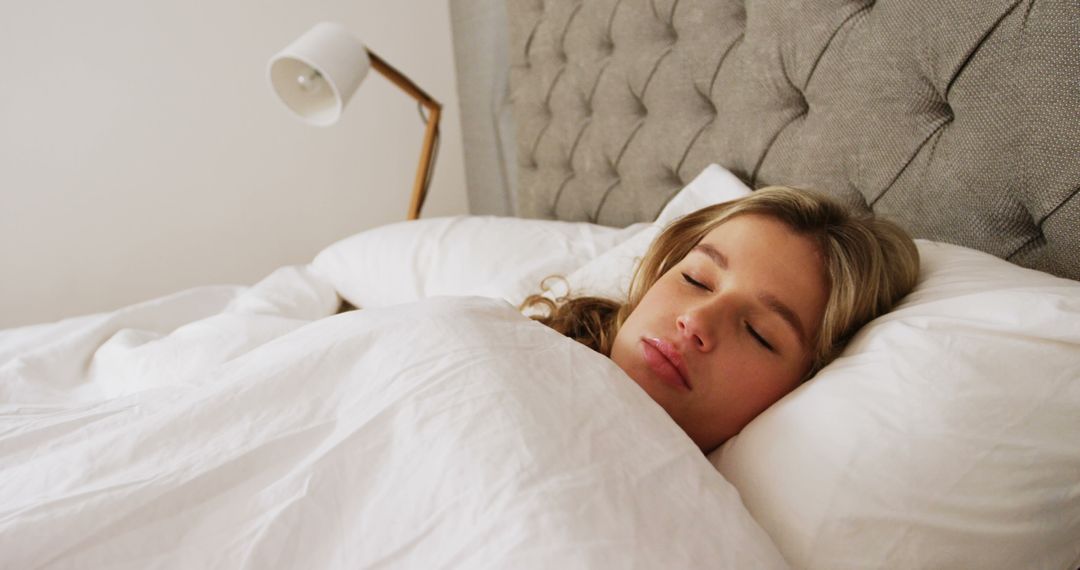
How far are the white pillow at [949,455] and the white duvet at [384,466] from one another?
83 mm

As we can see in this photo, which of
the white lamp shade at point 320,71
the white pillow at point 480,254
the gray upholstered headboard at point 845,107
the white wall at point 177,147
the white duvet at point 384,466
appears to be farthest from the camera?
the white wall at point 177,147

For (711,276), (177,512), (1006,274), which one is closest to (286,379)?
(177,512)

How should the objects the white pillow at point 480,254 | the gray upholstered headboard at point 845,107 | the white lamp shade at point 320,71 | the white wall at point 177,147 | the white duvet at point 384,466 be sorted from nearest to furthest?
the white duvet at point 384,466 → the gray upholstered headboard at point 845,107 → the white pillow at point 480,254 → the white lamp shade at point 320,71 → the white wall at point 177,147

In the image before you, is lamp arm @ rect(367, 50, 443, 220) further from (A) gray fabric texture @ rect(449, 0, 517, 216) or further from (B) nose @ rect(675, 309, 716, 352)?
(B) nose @ rect(675, 309, 716, 352)

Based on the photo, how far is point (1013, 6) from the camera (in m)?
0.68

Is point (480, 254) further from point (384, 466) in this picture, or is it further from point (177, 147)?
point (177, 147)

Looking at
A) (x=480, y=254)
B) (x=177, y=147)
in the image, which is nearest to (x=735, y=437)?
(x=480, y=254)

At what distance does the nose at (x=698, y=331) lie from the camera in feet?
2.27

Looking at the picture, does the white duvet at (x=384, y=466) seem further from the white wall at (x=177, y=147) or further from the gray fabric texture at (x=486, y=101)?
the white wall at (x=177, y=147)

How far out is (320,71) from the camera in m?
1.43

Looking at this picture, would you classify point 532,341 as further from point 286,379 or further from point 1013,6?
point 1013,6

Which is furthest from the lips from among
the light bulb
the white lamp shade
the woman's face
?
the light bulb

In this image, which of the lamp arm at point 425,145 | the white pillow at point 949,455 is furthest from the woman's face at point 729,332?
the lamp arm at point 425,145

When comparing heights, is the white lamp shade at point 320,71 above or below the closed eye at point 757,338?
above
